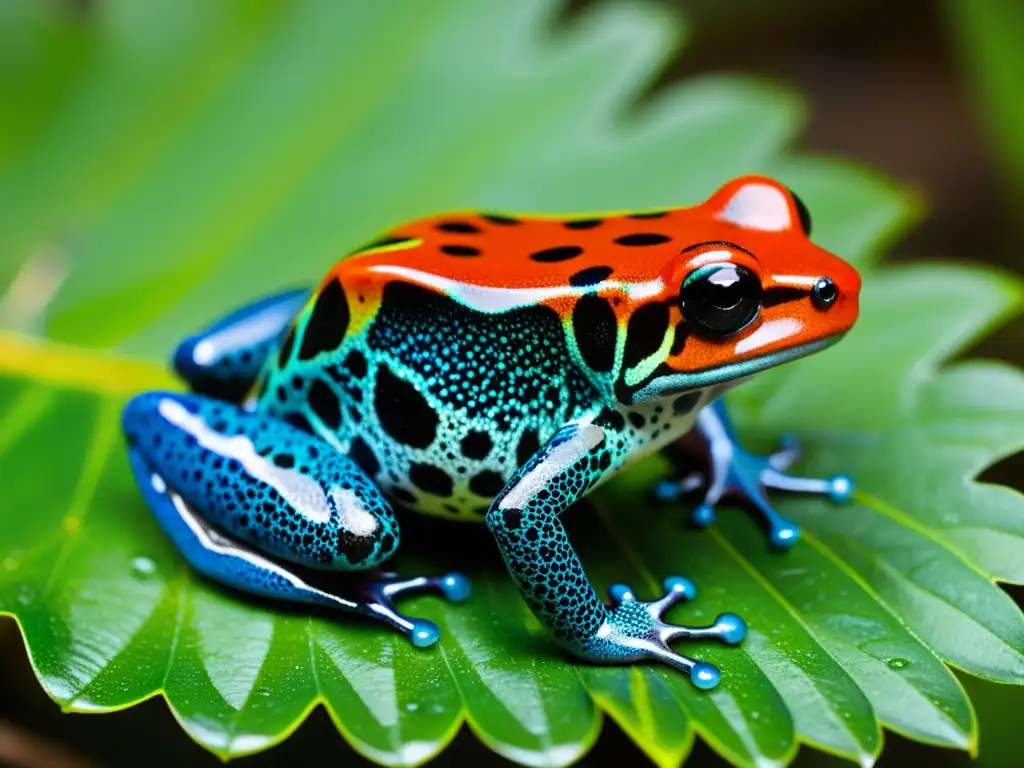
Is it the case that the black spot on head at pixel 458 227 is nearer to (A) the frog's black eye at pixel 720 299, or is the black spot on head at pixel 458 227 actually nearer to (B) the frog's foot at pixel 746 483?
(A) the frog's black eye at pixel 720 299

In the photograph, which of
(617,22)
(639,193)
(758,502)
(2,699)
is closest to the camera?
(758,502)

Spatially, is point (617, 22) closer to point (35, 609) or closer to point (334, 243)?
point (334, 243)

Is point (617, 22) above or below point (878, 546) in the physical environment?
above

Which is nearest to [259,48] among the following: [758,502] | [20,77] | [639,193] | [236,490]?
[20,77]

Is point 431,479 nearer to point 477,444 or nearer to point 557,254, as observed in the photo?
point 477,444

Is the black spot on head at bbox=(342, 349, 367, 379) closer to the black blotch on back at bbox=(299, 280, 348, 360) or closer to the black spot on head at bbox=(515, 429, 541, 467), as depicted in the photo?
the black blotch on back at bbox=(299, 280, 348, 360)

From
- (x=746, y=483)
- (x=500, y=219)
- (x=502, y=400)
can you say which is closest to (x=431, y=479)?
(x=502, y=400)

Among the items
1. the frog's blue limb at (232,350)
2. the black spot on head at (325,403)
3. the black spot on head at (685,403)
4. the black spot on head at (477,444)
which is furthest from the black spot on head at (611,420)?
the frog's blue limb at (232,350)
